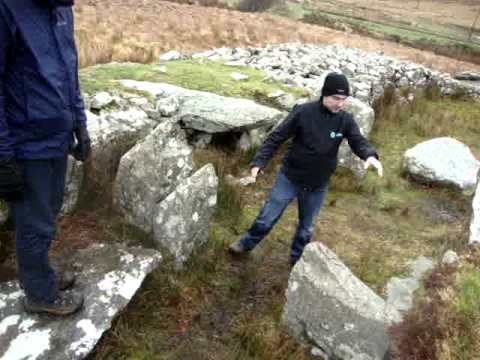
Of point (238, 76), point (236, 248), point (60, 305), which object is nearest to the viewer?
point (60, 305)

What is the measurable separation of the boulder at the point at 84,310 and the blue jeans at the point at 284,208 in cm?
116

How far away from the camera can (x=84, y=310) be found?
151 inches

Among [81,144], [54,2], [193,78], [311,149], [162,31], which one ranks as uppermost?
[54,2]

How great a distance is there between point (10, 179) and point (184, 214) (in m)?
1.98

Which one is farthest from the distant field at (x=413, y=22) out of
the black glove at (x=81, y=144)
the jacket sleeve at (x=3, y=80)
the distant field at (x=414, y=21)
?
the jacket sleeve at (x=3, y=80)

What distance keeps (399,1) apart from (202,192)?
87280 millimetres

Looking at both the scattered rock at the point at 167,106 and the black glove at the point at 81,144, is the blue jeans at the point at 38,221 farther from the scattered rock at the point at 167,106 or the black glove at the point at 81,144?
the scattered rock at the point at 167,106

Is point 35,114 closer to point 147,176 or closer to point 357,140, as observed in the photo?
point 147,176

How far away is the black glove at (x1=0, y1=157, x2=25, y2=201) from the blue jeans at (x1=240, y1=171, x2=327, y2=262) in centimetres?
262

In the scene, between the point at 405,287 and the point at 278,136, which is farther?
the point at 405,287

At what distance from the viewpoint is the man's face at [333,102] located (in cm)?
457

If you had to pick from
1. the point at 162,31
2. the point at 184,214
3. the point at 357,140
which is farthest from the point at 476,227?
the point at 162,31

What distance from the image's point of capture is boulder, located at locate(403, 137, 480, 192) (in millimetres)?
8023

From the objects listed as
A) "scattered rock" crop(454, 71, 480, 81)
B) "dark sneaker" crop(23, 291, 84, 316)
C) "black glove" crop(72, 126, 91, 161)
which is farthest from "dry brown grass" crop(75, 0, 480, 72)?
"dark sneaker" crop(23, 291, 84, 316)
